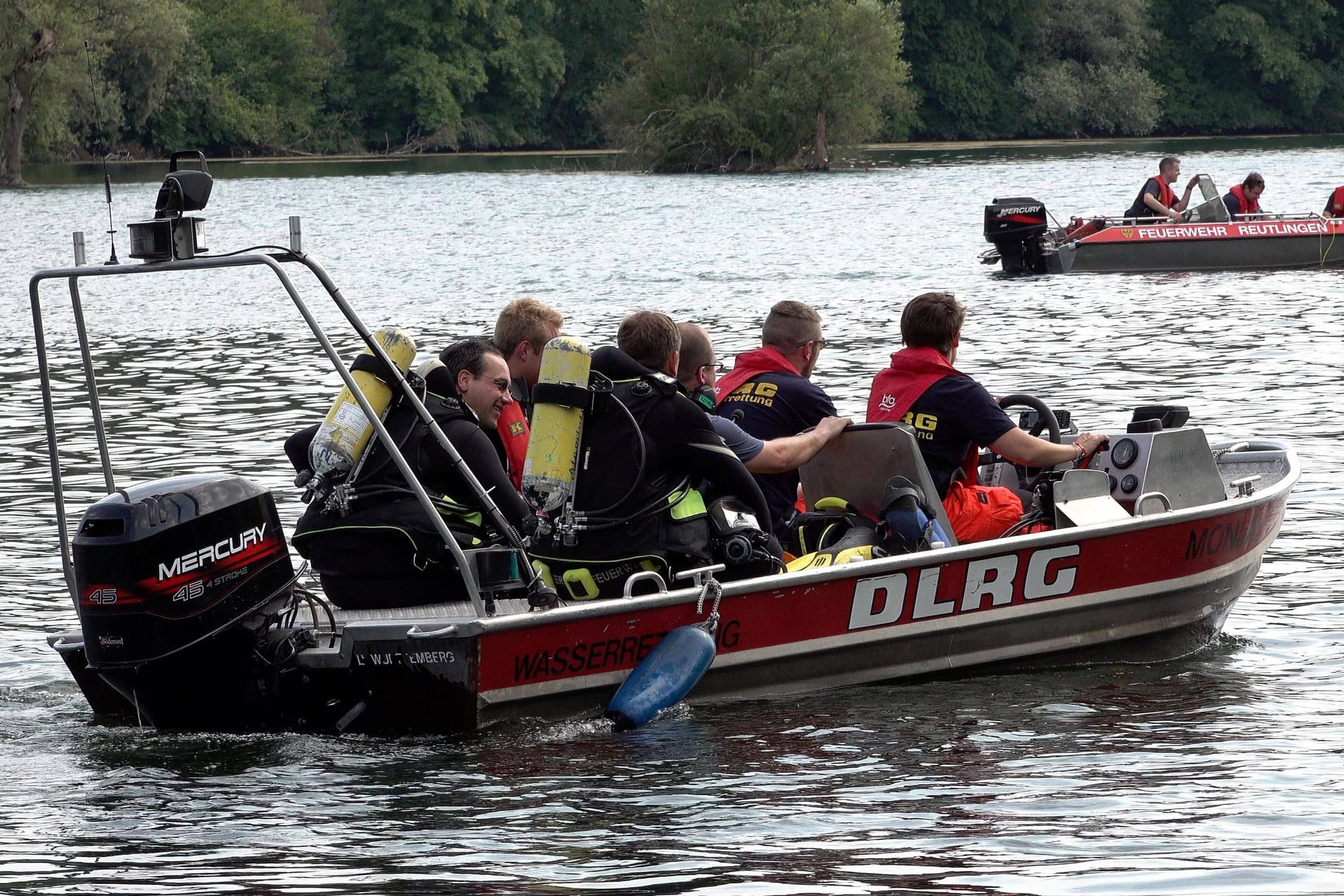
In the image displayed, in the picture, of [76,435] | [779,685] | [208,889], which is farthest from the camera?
[76,435]

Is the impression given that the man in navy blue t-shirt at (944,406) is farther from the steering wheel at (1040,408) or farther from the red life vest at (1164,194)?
the red life vest at (1164,194)

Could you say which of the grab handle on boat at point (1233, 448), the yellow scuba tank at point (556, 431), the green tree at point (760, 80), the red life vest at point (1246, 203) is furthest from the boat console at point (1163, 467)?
the green tree at point (760, 80)

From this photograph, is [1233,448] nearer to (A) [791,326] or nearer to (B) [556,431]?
(A) [791,326]

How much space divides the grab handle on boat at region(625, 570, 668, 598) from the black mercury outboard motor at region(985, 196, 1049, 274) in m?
18.7

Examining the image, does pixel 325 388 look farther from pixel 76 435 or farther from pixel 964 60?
pixel 964 60

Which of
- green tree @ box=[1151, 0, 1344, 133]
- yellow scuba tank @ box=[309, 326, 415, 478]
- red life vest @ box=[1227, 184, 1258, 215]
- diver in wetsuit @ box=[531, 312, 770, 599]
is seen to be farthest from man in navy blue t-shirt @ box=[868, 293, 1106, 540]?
green tree @ box=[1151, 0, 1344, 133]

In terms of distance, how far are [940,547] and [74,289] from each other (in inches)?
134

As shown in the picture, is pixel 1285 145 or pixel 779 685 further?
pixel 1285 145

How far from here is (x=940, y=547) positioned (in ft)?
24.7

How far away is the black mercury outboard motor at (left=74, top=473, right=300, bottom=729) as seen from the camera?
625cm

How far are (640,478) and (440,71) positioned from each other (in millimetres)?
80894

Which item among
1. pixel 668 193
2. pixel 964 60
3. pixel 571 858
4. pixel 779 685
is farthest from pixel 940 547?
pixel 964 60

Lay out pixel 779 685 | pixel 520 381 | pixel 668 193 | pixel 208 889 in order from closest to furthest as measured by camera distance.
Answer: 1. pixel 208 889
2. pixel 779 685
3. pixel 520 381
4. pixel 668 193

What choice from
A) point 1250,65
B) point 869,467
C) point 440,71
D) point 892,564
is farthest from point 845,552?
point 1250,65
